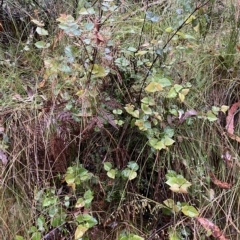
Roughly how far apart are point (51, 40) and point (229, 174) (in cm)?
95

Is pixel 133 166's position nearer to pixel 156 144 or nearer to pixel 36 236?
pixel 156 144

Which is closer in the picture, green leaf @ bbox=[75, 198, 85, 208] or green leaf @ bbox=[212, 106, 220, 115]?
green leaf @ bbox=[75, 198, 85, 208]

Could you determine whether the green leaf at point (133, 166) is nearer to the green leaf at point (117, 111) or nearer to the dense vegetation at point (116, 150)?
the dense vegetation at point (116, 150)

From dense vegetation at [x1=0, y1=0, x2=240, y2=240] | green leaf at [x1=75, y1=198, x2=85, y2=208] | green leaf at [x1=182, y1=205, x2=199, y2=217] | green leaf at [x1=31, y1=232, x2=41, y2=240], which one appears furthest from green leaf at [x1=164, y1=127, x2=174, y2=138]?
green leaf at [x1=31, y1=232, x2=41, y2=240]

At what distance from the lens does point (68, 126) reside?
1270mm

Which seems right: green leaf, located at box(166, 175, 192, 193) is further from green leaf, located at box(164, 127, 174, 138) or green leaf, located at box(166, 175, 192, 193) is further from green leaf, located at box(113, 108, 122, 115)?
green leaf, located at box(113, 108, 122, 115)

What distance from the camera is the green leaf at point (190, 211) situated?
1.13 m

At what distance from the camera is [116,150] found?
1.25 metres

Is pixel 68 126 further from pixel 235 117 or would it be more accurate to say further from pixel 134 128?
pixel 235 117

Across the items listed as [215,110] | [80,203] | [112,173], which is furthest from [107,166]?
[215,110]

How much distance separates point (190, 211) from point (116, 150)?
11.6 inches

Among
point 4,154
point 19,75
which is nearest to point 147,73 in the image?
point 4,154

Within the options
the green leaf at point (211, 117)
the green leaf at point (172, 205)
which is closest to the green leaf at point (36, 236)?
the green leaf at point (172, 205)

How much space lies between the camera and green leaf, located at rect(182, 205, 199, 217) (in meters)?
1.13
